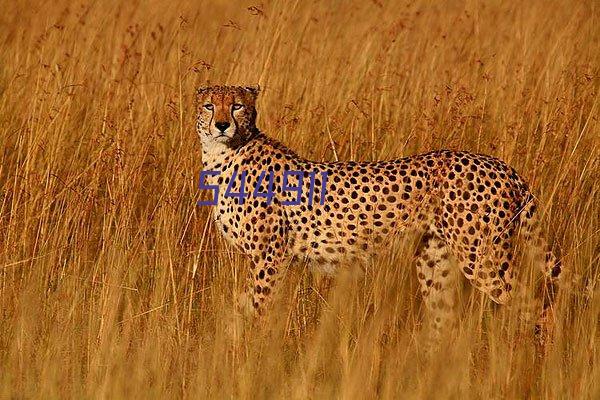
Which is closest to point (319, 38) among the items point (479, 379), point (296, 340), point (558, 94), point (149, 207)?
point (558, 94)

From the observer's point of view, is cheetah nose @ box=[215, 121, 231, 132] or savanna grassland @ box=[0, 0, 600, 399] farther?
cheetah nose @ box=[215, 121, 231, 132]

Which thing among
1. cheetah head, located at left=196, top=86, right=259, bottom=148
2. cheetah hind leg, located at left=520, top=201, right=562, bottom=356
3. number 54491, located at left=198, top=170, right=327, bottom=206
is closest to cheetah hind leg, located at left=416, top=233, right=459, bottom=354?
cheetah hind leg, located at left=520, top=201, right=562, bottom=356

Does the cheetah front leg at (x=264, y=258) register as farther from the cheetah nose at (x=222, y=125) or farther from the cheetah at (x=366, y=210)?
the cheetah nose at (x=222, y=125)

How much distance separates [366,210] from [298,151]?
2.52ft

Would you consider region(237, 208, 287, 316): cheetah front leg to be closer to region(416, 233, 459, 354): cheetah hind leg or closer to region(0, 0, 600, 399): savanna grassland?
region(0, 0, 600, 399): savanna grassland

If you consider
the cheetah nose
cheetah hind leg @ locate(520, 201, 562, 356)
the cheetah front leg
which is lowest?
the cheetah front leg

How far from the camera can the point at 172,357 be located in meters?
3.30

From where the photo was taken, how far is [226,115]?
382 cm

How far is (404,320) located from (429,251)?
0.24 m

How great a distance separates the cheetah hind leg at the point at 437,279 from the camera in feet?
12.7

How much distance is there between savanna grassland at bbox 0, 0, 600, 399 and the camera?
10.3 feet

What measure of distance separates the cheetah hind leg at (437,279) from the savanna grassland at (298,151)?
65mm

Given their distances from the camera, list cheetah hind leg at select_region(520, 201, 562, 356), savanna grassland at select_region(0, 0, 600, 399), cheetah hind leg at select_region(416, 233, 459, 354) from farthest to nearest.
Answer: cheetah hind leg at select_region(416, 233, 459, 354) < cheetah hind leg at select_region(520, 201, 562, 356) < savanna grassland at select_region(0, 0, 600, 399)

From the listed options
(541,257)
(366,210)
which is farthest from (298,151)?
(541,257)
